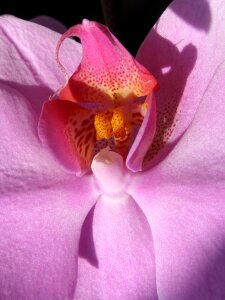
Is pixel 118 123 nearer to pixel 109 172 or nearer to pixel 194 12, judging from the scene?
pixel 109 172

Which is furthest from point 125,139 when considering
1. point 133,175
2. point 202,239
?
point 202,239

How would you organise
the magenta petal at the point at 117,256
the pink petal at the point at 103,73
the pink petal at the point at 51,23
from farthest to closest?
the pink petal at the point at 51,23 < the magenta petal at the point at 117,256 < the pink petal at the point at 103,73

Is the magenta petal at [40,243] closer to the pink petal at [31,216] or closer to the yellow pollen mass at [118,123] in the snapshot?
the pink petal at [31,216]

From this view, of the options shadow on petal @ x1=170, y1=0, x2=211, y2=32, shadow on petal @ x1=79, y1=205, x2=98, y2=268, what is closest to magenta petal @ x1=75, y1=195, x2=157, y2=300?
shadow on petal @ x1=79, y1=205, x2=98, y2=268

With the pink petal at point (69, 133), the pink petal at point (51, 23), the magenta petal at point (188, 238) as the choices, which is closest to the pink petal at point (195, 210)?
the magenta petal at point (188, 238)

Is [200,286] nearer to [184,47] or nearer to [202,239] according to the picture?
[202,239]

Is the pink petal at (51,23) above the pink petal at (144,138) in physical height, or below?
below

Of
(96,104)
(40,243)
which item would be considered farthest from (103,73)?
(40,243)
